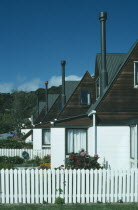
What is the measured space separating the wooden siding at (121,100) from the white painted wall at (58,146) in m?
3.13

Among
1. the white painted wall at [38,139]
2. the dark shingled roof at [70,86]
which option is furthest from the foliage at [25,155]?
the dark shingled roof at [70,86]

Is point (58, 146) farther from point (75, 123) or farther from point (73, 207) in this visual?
point (73, 207)

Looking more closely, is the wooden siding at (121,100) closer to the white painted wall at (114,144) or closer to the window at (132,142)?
the white painted wall at (114,144)

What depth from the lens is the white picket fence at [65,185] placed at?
11.6 metres

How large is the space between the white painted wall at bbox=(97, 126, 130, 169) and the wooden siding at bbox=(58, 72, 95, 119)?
6.82 metres

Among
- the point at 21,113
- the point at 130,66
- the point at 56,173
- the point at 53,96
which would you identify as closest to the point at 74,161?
the point at 56,173

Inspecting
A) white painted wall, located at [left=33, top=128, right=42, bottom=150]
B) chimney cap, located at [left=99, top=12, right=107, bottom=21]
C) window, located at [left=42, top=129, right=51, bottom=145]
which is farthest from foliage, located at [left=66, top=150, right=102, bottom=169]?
white painted wall, located at [left=33, top=128, right=42, bottom=150]

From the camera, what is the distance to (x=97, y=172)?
1170 cm

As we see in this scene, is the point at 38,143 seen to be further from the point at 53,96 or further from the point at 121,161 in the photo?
the point at 121,161

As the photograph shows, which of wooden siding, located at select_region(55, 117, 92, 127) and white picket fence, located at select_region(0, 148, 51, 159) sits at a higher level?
wooden siding, located at select_region(55, 117, 92, 127)

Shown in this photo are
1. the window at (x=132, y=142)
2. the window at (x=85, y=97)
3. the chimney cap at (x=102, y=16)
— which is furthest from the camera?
the window at (x=85, y=97)

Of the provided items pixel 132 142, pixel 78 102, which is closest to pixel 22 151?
pixel 78 102

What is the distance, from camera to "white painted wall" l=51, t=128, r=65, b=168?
18391mm

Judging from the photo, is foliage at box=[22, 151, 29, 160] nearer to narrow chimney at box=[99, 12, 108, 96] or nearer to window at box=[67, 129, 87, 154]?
window at box=[67, 129, 87, 154]
